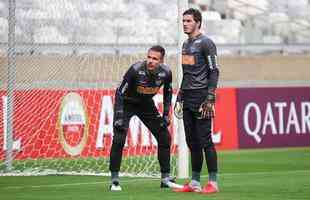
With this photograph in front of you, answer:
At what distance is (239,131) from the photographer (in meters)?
21.8

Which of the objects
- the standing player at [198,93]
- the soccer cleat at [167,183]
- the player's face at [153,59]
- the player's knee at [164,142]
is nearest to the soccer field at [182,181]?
the soccer cleat at [167,183]

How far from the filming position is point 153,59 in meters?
11.6

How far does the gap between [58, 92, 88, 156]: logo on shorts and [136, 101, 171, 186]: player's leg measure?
553 cm

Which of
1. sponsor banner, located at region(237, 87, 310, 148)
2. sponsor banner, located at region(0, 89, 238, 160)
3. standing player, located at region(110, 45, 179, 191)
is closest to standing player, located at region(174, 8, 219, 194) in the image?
standing player, located at region(110, 45, 179, 191)

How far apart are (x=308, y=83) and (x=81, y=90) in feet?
29.8

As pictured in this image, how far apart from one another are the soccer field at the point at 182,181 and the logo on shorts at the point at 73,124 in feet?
8.63

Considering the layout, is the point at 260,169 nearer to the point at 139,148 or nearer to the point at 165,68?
the point at 139,148

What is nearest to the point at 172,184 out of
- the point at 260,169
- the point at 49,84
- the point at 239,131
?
the point at 260,169

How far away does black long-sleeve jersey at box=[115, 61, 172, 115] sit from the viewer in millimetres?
11797

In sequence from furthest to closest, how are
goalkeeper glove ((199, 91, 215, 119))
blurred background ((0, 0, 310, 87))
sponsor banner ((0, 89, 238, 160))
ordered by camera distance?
sponsor banner ((0, 89, 238, 160)), blurred background ((0, 0, 310, 87)), goalkeeper glove ((199, 91, 215, 119))

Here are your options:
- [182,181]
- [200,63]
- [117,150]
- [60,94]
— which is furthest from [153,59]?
[60,94]

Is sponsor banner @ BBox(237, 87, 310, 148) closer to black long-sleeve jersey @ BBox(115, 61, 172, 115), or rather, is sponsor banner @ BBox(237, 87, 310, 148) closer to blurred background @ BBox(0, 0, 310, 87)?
blurred background @ BBox(0, 0, 310, 87)

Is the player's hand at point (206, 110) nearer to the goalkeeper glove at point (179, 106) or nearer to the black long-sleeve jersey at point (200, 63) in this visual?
the black long-sleeve jersey at point (200, 63)

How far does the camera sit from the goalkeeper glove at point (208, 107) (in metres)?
11.1
